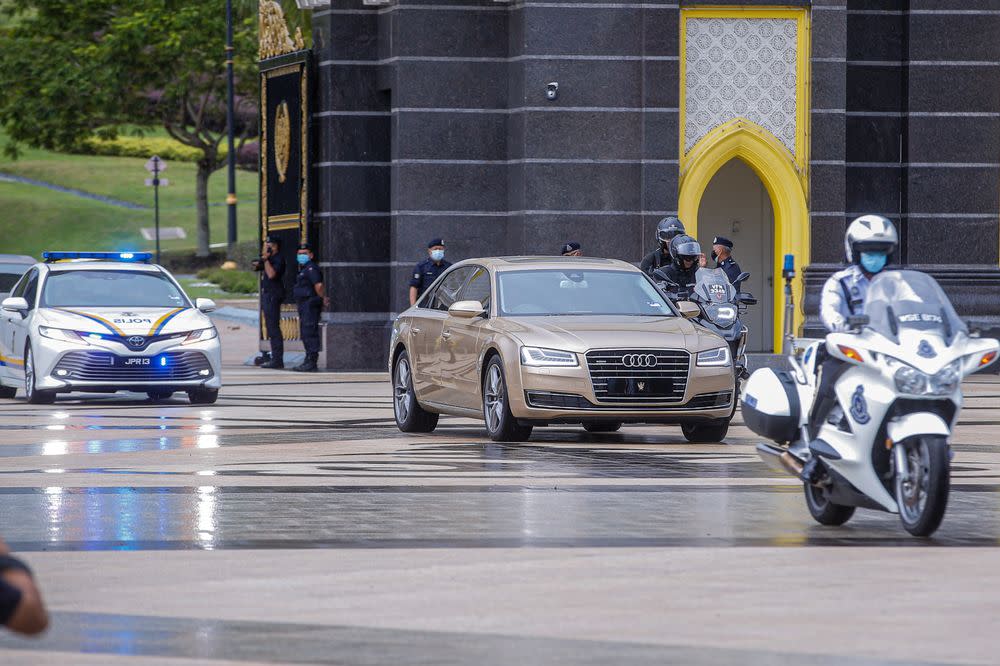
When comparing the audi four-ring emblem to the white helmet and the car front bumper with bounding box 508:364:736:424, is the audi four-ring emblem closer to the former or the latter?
the car front bumper with bounding box 508:364:736:424

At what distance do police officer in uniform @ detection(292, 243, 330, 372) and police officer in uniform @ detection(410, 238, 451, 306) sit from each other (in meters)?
2.37

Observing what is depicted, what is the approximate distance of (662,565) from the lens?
8.65 meters

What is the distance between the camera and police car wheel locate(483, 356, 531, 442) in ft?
51.1

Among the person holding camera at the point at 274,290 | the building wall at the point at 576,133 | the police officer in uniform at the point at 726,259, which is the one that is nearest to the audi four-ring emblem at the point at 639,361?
the police officer in uniform at the point at 726,259

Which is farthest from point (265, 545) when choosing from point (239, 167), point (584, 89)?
point (239, 167)

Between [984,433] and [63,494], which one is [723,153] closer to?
[984,433]

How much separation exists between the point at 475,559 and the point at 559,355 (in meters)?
6.59

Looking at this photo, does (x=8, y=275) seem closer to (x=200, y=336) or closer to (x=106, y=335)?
(x=200, y=336)

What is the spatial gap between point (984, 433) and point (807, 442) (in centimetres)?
750

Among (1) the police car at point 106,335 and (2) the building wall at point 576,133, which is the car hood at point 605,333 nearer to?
(1) the police car at point 106,335

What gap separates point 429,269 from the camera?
27.1 metres

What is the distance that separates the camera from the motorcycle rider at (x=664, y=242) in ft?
63.5

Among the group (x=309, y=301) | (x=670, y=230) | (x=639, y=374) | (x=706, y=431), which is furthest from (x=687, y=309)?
(x=309, y=301)

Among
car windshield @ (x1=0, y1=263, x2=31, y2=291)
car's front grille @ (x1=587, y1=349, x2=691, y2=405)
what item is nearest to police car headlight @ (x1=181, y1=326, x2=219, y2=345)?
car's front grille @ (x1=587, y1=349, x2=691, y2=405)
